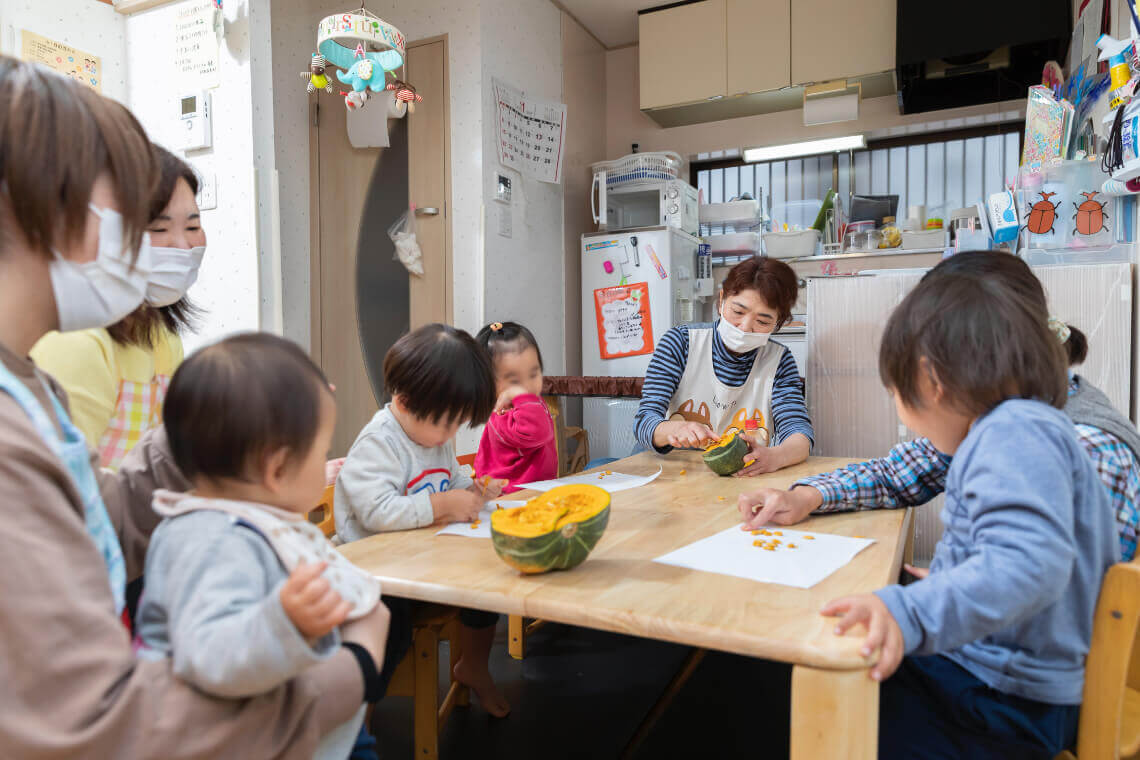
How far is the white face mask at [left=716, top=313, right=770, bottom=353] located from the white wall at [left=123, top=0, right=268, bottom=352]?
→ 71.7 inches

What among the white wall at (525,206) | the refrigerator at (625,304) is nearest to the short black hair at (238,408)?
the white wall at (525,206)

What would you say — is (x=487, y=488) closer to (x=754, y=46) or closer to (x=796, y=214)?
(x=754, y=46)

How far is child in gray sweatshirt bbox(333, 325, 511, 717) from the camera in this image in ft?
3.90

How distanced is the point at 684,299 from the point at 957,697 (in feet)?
12.6

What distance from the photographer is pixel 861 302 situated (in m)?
2.17

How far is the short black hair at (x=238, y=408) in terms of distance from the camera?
655 millimetres

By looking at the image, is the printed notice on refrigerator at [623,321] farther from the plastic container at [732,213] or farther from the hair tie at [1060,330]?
the hair tie at [1060,330]

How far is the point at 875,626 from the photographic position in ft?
2.31

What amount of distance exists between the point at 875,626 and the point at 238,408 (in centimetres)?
64

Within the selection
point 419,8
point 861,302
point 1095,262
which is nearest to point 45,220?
point 861,302

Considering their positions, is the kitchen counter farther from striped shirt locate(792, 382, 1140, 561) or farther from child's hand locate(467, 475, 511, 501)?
child's hand locate(467, 475, 511, 501)

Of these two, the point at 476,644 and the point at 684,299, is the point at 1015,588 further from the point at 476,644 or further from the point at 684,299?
the point at 684,299

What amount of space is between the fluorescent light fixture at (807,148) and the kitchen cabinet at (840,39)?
1.74 ft

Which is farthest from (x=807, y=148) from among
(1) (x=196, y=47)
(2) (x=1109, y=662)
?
(2) (x=1109, y=662)
